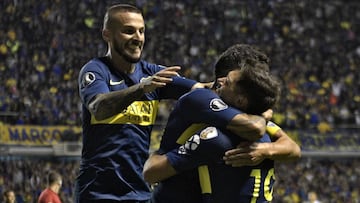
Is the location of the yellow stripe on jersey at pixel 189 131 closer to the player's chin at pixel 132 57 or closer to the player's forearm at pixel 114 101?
the player's forearm at pixel 114 101

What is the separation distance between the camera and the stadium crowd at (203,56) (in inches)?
886

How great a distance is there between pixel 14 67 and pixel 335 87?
38.6 ft

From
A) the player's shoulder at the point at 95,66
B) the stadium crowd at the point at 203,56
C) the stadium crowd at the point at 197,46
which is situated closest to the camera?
the player's shoulder at the point at 95,66

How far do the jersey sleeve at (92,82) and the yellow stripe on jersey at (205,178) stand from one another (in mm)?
1119

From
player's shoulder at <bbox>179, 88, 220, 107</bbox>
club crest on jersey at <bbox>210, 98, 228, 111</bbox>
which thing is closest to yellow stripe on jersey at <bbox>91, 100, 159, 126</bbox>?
player's shoulder at <bbox>179, 88, 220, 107</bbox>

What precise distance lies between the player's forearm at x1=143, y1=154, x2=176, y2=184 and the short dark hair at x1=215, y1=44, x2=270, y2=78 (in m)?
0.48

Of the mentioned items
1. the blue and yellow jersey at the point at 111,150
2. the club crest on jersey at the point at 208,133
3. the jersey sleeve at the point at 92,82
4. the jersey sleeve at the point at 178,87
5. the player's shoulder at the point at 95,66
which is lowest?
the blue and yellow jersey at the point at 111,150

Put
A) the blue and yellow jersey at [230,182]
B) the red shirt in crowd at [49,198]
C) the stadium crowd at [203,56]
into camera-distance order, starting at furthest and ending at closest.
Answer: the stadium crowd at [203,56] < the red shirt in crowd at [49,198] < the blue and yellow jersey at [230,182]

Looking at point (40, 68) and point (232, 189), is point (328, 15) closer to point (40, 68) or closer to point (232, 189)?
point (40, 68)

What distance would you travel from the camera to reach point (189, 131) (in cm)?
357

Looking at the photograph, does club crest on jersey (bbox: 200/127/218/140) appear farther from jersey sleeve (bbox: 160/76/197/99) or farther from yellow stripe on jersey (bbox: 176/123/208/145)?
jersey sleeve (bbox: 160/76/197/99)

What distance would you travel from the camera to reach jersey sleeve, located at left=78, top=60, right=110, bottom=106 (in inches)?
177

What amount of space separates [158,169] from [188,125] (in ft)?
0.81

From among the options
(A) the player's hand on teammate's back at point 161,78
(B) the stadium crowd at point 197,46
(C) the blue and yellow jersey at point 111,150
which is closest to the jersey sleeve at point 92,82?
(C) the blue and yellow jersey at point 111,150
